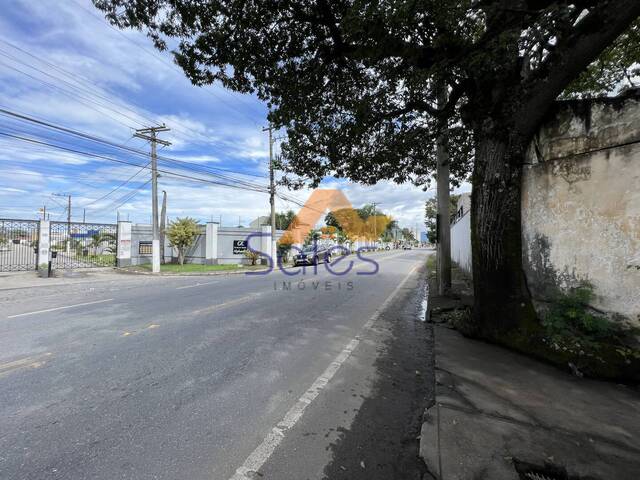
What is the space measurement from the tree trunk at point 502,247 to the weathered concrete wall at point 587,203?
34 centimetres

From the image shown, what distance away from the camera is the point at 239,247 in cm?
2509

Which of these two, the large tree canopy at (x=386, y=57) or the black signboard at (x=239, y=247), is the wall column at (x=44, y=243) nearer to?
the black signboard at (x=239, y=247)

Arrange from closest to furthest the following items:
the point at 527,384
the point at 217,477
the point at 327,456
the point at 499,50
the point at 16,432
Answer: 1. the point at 217,477
2. the point at 327,456
3. the point at 16,432
4. the point at 527,384
5. the point at 499,50

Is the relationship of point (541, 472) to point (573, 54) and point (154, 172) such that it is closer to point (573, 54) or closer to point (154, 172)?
point (573, 54)

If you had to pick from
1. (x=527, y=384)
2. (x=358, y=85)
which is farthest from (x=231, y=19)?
(x=527, y=384)

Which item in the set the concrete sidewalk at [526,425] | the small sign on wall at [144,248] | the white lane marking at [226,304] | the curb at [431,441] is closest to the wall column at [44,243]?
the small sign on wall at [144,248]

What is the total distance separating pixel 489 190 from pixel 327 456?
447 cm

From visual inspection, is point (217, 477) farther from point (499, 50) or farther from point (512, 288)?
point (499, 50)

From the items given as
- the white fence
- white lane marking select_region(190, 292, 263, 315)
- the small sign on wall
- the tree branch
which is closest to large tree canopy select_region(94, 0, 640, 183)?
the tree branch

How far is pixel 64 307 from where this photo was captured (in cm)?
779

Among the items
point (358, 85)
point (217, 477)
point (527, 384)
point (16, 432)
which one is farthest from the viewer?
point (358, 85)

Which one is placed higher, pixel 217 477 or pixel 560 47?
pixel 560 47

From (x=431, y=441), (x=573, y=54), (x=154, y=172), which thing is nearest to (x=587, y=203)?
(x=573, y=54)

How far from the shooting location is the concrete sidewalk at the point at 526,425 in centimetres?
237
